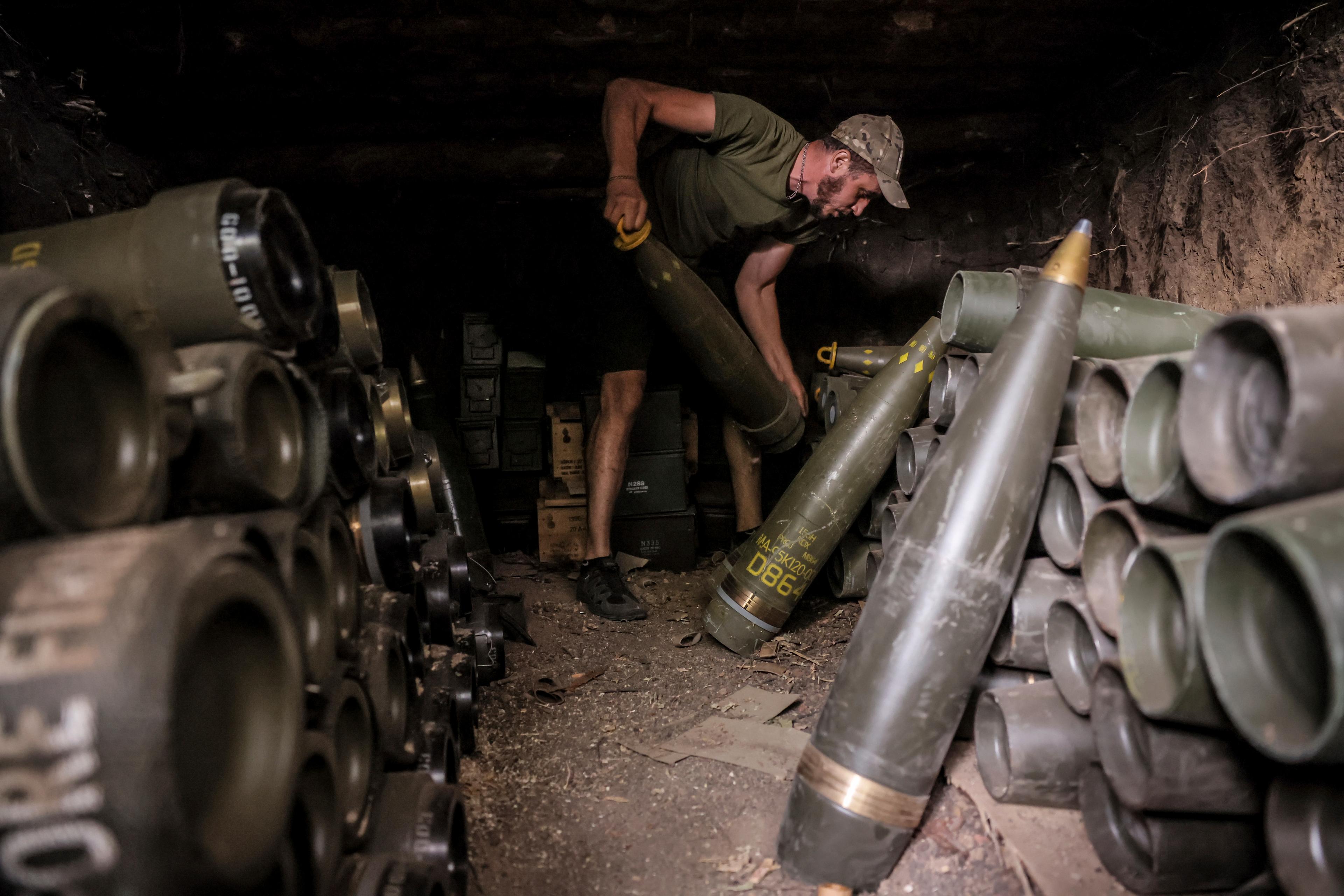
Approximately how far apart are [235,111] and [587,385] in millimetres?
2117

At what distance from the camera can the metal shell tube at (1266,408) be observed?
0.87 m

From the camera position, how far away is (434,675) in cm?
174

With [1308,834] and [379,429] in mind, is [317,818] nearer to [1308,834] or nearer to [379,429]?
[379,429]

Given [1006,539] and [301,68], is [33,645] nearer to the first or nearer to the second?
[1006,539]

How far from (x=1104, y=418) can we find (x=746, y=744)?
1.27 m

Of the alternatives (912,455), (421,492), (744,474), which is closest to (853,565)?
(912,455)

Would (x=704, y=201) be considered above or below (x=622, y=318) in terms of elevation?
above

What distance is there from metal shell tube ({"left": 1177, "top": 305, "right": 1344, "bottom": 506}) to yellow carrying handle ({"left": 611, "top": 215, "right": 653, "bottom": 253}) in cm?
192

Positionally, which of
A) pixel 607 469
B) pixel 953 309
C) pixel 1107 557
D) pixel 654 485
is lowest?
pixel 654 485

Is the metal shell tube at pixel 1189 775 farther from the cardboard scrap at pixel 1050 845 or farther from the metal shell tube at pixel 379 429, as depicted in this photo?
the metal shell tube at pixel 379 429

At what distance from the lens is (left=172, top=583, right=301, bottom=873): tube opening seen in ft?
2.24

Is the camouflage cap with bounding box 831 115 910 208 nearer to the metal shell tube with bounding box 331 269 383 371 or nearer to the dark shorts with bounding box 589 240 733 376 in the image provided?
the dark shorts with bounding box 589 240 733 376

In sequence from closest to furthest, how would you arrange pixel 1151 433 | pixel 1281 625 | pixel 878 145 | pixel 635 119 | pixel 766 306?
pixel 1281 625, pixel 1151 433, pixel 635 119, pixel 878 145, pixel 766 306

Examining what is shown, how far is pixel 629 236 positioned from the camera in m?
2.65
